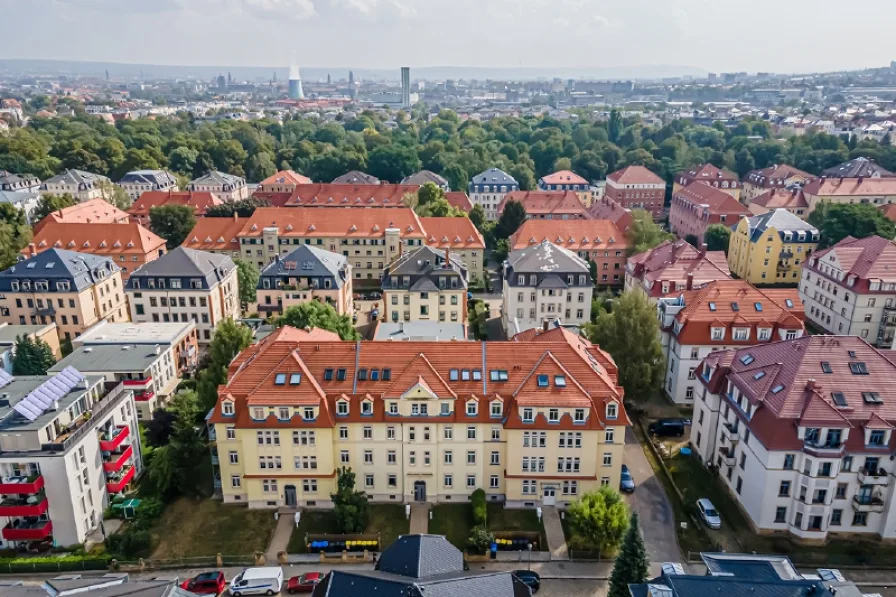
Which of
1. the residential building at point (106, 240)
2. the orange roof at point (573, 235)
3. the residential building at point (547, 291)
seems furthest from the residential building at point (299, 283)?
the orange roof at point (573, 235)

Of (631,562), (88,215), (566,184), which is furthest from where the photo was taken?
Result: (566,184)

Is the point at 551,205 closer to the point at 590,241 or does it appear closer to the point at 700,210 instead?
the point at 590,241

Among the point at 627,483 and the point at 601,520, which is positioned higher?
the point at 601,520

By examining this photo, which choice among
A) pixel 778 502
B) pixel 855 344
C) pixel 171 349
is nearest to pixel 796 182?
pixel 855 344

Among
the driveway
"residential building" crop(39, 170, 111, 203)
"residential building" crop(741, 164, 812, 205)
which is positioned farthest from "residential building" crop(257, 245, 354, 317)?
"residential building" crop(741, 164, 812, 205)

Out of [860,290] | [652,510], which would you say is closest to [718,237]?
[860,290]

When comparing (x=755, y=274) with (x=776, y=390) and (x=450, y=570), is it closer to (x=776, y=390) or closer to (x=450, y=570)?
(x=776, y=390)
